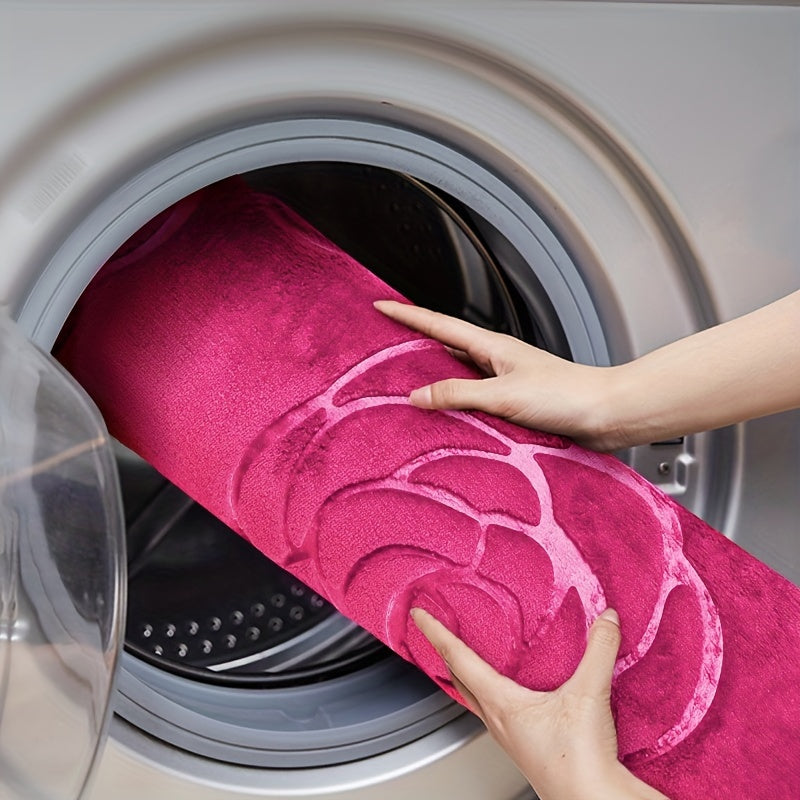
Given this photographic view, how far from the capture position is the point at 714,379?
0.68 m

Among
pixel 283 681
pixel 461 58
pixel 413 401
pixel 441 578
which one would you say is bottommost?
pixel 283 681

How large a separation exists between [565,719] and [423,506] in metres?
0.16

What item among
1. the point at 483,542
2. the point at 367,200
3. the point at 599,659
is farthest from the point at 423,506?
the point at 367,200

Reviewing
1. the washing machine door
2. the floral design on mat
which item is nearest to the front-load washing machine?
the washing machine door

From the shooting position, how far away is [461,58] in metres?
0.66

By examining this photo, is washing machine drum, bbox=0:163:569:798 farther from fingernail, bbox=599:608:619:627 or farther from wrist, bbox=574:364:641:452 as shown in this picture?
fingernail, bbox=599:608:619:627

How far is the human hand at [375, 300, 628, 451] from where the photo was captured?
0.65m

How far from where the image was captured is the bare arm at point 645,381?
66 cm

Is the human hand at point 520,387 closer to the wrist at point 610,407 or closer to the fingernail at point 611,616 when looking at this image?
the wrist at point 610,407

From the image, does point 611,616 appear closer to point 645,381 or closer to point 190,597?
point 645,381

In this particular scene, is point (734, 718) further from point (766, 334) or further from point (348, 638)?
point (348, 638)

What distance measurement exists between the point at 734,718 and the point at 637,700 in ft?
0.21

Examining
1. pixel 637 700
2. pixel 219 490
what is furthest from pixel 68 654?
pixel 637 700

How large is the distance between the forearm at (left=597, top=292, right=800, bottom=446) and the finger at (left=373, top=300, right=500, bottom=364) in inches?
3.7
